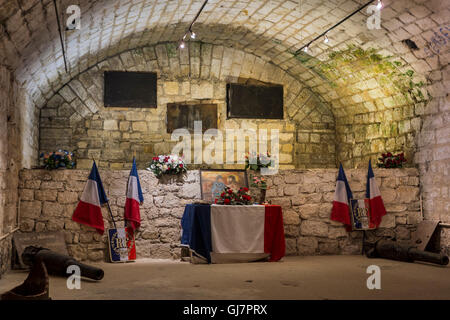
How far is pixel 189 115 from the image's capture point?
9125 millimetres

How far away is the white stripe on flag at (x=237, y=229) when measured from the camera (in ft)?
20.8

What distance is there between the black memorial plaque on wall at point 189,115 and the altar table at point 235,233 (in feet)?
9.10

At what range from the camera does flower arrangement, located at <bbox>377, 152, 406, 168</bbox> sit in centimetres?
749

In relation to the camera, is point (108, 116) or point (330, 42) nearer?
point (330, 42)

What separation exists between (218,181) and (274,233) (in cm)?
123

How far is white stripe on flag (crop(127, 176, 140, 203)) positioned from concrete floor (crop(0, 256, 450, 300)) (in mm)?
926

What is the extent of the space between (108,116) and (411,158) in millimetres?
5374

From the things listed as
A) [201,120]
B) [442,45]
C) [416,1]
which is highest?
[416,1]

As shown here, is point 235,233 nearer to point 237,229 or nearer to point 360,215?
point 237,229

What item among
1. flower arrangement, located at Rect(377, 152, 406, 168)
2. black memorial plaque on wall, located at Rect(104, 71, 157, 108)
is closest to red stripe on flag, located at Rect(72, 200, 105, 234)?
black memorial plaque on wall, located at Rect(104, 71, 157, 108)

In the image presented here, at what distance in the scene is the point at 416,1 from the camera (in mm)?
5652

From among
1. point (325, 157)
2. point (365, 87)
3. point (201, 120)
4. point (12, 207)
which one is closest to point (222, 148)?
point (201, 120)

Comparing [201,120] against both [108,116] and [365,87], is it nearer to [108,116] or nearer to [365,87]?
[108,116]
